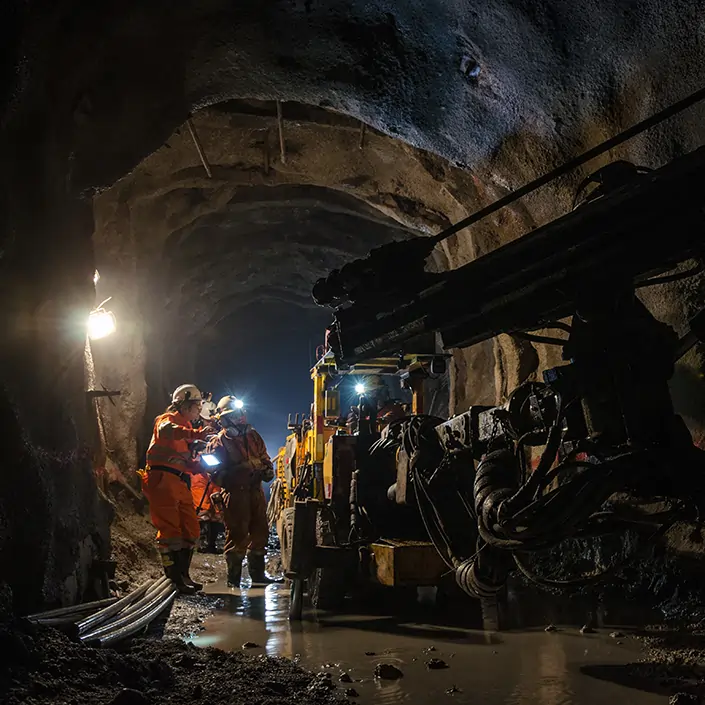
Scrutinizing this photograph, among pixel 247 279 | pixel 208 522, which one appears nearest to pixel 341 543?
A: pixel 208 522

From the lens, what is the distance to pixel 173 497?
6.04 meters

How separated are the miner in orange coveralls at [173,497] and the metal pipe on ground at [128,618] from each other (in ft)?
1.83

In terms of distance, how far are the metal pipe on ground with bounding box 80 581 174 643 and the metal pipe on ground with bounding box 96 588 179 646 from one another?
31mm

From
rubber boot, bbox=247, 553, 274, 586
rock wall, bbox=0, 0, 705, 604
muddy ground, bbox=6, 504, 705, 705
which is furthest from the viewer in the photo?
rubber boot, bbox=247, 553, 274, 586

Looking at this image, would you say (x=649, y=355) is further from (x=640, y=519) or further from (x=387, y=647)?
(x=387, y=647)

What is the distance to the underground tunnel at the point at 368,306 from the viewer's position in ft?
9.96

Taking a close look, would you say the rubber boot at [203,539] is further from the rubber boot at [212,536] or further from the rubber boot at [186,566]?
the rubber boot at [186,566]

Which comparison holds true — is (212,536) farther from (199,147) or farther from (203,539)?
(199,147)

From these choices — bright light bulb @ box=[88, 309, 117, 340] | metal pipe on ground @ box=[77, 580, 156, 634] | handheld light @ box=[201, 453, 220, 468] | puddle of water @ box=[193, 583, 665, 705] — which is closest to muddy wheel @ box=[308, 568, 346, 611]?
puddle of water @ box=[193, 583, 665, 705]

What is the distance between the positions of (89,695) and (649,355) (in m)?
2.88

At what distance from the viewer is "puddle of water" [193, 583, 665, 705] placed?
9.75 ft

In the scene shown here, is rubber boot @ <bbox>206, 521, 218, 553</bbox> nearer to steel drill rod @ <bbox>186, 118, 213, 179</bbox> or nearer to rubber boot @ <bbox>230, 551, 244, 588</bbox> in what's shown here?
rubber boot @ <bbox>230, 551, 244, 588</bbox>

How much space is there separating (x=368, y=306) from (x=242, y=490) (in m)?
4.21

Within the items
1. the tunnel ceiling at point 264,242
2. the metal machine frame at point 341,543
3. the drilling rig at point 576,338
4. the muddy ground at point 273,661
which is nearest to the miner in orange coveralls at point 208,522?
the metal machine frame at point 341,543
